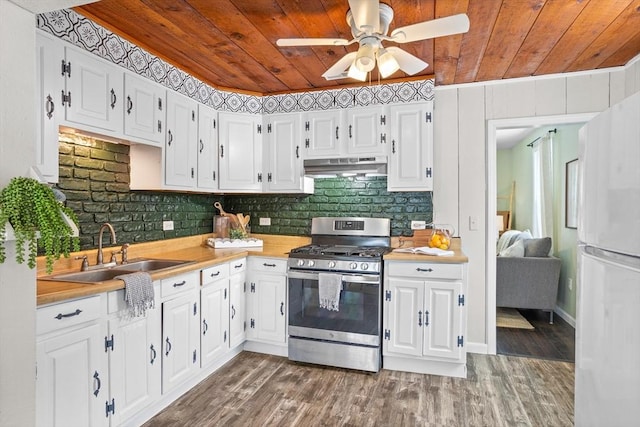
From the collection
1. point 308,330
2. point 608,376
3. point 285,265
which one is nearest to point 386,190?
point 285,265

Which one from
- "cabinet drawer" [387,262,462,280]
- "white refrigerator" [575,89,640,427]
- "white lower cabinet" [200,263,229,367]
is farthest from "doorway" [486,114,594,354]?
"white lower cabinet" [200,263,229,367]

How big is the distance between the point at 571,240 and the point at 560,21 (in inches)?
109

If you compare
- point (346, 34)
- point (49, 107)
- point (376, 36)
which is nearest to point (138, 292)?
point (49, 107)

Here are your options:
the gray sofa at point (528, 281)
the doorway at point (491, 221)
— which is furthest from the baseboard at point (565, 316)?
the doorway at point (491, 221)

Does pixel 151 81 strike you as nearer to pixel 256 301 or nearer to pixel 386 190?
pixel 256 301

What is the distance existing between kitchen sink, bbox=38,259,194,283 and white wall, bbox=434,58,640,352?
2.39 metres

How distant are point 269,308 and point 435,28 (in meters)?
2.46

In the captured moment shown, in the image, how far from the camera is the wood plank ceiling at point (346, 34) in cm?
210

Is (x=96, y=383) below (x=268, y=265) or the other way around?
below

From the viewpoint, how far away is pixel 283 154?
3604 mm

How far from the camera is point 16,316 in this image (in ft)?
4.09

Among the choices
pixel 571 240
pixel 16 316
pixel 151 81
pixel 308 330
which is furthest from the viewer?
pixel 571 240

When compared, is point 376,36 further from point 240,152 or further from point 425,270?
point 240,152

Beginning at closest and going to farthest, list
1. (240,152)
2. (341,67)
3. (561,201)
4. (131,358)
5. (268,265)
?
1. (131,358)
2. (341,67)
3. (268,265)
4. (240,152)
5. (561,201)
